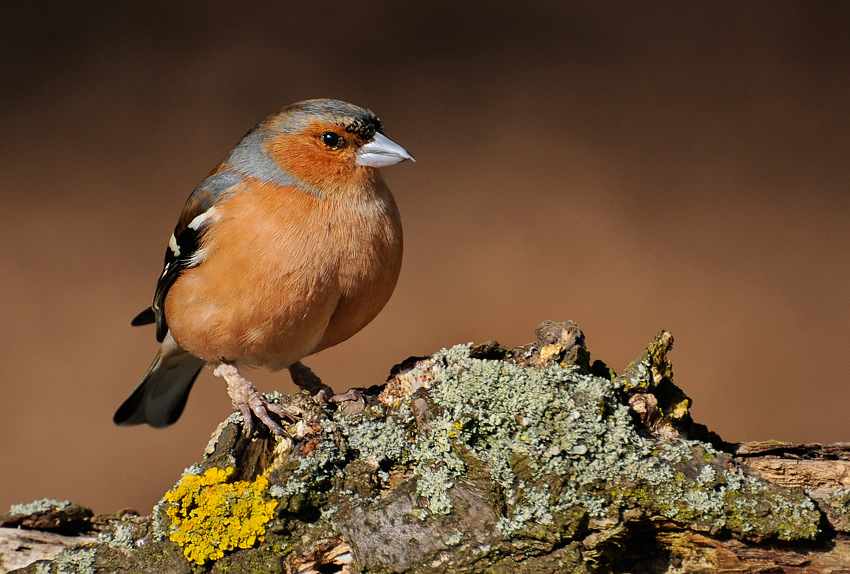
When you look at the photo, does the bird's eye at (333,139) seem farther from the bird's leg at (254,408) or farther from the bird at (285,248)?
the bird's leg at (254,408)

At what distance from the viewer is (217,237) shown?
2.86 meters

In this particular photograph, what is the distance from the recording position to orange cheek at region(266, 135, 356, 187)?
2.97 metres

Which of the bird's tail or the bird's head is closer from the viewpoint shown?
the bird's head

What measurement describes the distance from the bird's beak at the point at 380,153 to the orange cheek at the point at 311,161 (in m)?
0.05

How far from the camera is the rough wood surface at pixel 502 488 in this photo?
6.47 ft

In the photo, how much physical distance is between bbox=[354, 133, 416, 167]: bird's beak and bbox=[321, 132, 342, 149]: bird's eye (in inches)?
3.5

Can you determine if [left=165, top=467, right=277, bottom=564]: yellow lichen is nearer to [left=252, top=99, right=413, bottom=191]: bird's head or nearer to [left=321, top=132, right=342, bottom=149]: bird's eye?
[left=252, top=99, right=413, bottom=191]: bird's head

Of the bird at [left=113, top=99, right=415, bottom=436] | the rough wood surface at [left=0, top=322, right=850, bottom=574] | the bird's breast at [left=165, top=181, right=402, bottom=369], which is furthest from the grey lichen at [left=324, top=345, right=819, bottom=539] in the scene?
the bird's breast at [left=165, top=181, right=402, bottom=369]

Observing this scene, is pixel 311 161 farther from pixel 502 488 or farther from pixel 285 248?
pixel 502 488

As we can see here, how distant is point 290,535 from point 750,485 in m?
1.29

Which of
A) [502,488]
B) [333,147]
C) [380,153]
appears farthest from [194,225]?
[502,488]

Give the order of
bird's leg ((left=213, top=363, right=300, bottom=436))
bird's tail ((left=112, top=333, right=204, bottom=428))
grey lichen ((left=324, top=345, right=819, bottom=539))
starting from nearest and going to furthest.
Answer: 1. grey lichen ((left=324, top=345, right=819, bottom=539))
2. bird's leg ((left=213, top=363, right=300, bottom=436))
3. bird's tail ((left=112, top=333, right=204, bottom=428))

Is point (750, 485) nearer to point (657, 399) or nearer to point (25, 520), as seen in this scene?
point (657, 399)

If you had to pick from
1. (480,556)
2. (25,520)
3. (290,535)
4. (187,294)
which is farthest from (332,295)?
(25,520)
